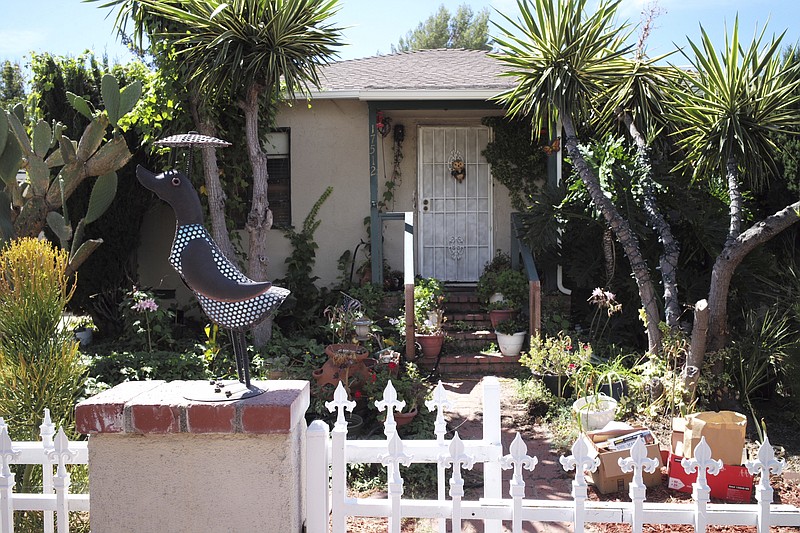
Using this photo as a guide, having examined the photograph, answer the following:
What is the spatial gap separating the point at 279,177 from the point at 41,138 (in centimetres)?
327

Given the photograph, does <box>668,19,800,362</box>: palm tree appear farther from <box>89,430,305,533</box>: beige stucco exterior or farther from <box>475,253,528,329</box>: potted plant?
<box>89,430,305,533</box>: beige stucco exterior

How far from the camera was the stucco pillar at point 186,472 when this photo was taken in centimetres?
220

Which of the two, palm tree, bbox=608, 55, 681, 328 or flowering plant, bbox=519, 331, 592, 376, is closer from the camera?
flowering plant, bbox=519, 331, 592, 376

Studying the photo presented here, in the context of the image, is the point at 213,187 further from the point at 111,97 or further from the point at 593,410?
the point at 593,410

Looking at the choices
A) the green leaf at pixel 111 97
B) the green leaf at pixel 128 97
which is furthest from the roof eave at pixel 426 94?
the green leaf at pixel 111 97

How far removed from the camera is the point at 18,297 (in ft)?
11.9

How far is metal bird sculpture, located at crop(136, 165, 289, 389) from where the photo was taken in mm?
2328

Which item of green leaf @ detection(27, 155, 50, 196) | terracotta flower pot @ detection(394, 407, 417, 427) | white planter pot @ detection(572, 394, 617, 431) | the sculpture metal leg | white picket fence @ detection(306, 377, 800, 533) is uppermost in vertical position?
green leaf @ detection(27, 155, 50, 196)

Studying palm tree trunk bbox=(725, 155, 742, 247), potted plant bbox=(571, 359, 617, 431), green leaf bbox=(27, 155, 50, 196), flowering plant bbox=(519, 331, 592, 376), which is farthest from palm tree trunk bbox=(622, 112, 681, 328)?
green leaf bbox=(27, 155, 50, 196)

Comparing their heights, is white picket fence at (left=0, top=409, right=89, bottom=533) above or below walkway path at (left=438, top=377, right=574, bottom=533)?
above

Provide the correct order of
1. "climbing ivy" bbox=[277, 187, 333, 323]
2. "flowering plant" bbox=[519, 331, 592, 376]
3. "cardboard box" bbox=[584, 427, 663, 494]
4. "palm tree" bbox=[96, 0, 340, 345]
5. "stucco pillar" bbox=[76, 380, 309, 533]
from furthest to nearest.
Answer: "climbing ivy" bbox=[277, 187, 333, 323] → "palm tree" bbox=[96, 0, 340, 345] → "flowering plant" bbox=[519, 331, 592, 376] → "cardboard box" bbox=[584, 427, 663, 494] → "stucco pillar" bbox=[76, 380, 309, 533]

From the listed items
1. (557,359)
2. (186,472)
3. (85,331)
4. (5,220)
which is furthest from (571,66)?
(85,331)

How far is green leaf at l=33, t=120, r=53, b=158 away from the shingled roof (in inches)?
128

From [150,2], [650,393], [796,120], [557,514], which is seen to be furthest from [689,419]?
[150,2]
